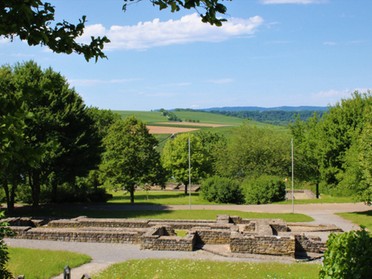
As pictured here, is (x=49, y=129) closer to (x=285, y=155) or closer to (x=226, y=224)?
(x=226, y=224)

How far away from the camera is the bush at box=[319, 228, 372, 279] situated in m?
7.44

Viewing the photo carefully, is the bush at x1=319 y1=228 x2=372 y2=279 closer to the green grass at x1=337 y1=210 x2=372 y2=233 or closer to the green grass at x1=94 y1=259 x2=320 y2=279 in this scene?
the green grass at x1=94 y1=259 x2=320 y2=279

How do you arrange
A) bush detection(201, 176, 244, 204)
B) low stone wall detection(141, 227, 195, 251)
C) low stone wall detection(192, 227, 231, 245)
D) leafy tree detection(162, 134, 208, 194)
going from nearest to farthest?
low stone wall detection(141, 227, 195, 251) → low stone wall detection(192, 227, 231, 245) → bush detection(201, 176, 244, 204) → leafy tree detection(162, 134, 208, 194)

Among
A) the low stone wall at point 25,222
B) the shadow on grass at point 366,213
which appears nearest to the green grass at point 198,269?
the low stone wall at point 25,222

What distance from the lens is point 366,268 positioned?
7426mm

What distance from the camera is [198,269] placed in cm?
1639

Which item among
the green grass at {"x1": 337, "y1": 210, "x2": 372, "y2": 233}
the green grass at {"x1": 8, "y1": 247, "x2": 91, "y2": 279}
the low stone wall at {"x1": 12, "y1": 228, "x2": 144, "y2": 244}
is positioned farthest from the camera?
the green grass at {"x1": 337, "y1": 210, "x2": 372, "y2": 233}

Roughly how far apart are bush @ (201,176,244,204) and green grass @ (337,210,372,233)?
11.4 m

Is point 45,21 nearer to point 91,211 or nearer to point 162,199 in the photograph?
point 91,211

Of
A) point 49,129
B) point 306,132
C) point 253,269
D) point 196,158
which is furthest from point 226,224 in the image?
point 306,132

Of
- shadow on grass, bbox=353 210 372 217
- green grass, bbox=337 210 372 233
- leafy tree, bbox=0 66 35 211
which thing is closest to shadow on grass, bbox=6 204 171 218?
green grass, bbox=337 210 372 233

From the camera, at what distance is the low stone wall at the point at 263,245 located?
19.5m

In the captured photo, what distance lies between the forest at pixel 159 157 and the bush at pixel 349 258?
16.9 metres

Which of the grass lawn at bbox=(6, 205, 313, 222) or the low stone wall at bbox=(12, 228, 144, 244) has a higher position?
the low stone wall at bbox=(12, 228, 144, 244)
